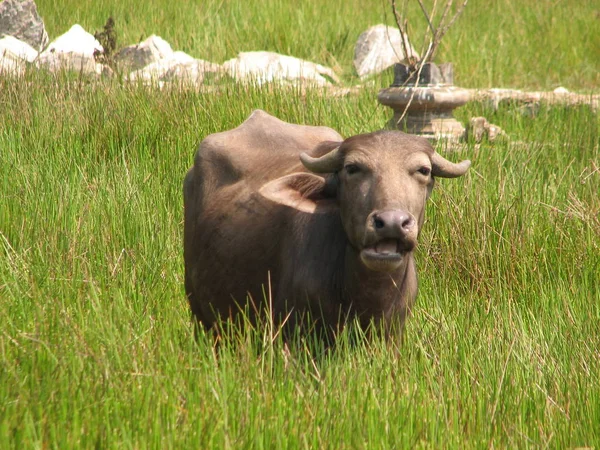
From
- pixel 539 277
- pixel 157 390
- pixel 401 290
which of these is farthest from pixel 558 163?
pixel 157 390

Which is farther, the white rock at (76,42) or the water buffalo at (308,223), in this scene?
the white rock at (76,42)

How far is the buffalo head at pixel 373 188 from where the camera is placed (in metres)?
3.38

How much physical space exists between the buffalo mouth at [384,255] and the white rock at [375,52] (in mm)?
8739

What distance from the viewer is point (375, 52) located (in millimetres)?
12555

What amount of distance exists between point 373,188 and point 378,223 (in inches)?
9.4

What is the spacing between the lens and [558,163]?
6.63 meters

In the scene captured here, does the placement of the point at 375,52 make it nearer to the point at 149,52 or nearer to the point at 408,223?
the point at 149,52

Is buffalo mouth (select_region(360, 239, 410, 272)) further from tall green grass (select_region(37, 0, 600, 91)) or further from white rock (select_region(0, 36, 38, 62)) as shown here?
white rock (select_region(0, 36, 38, 62))

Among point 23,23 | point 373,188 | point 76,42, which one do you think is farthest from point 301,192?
point 23,23

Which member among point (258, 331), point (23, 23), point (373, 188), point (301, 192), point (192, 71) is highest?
point (23, 23)

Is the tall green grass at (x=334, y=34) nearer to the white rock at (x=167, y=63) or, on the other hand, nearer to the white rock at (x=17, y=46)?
the white rock at (x=167, y=63)

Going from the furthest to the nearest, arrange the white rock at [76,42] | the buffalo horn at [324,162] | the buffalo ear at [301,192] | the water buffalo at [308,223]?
1. the white rock at [76,42]
2. the buffalo ear at [301,192]
3. the buffalo horn at [324,162]
4. the water buffalo at [308,223]

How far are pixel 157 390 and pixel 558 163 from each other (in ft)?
15.1

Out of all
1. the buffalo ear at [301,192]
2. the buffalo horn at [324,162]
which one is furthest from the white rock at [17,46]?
the buffalo horn at [324,162]
